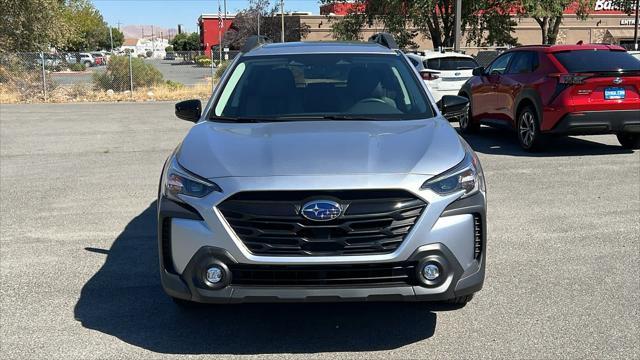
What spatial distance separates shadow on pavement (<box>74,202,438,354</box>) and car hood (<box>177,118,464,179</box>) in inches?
41.7

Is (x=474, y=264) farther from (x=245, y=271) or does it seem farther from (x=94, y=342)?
(x=94, y=342)

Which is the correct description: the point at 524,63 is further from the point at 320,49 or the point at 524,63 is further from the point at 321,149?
the point at 321,149

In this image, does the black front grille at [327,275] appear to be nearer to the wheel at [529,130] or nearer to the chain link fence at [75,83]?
the wheel at [529,130]

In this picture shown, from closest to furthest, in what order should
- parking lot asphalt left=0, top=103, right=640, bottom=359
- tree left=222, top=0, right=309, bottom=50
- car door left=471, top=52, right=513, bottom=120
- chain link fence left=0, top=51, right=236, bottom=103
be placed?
parking lot asphalt left=0, top=103, right=640, bottom=359 < car door left=471, top=52, right=513, bottom=120 < chain link fence left=0, top=51, right=236, bottom=103 < tree left=222, top=0, right=309, bottom=50

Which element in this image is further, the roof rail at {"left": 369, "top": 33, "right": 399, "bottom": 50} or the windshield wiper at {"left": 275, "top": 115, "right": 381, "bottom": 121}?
the roof rail at {"left": 369, "top": 33, "right": 399, "bottom": 50}

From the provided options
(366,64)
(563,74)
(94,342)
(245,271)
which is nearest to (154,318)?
(94,342)

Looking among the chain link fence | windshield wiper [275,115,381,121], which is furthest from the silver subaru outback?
the chain link fence

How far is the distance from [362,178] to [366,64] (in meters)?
1.96

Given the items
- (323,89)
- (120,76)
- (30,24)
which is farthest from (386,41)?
(30,24)

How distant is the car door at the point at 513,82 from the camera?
1032cm

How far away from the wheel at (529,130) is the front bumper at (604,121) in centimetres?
56

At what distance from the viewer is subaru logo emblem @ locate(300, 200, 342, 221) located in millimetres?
3268

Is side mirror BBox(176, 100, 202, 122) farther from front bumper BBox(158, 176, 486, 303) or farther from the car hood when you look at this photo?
front bumper BBox(158, 176, 486, 303)

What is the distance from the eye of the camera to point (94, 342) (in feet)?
12.5
